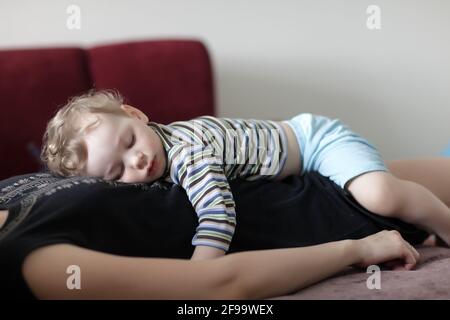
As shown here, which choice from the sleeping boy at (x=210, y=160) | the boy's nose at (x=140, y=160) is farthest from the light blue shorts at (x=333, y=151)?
the boy's nose at (x=140, y=160)

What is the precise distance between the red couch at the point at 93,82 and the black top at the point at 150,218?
1.66 feet

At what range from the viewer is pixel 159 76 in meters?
1.49

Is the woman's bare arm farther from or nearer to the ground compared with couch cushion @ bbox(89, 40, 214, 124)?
nearer to the ground

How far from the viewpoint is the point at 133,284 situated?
0.67m

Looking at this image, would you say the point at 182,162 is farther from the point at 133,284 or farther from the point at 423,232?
the point at 423,232

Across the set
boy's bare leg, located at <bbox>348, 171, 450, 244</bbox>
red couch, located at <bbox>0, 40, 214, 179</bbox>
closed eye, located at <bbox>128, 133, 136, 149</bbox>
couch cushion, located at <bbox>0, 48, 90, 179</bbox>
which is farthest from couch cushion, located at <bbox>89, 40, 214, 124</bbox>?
boy's bare leg, located at <bbox>348, 171, 450, 244</bbox>

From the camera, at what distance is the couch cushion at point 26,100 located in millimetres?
1401

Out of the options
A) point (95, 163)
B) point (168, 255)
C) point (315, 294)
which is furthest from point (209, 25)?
point (315, 294)

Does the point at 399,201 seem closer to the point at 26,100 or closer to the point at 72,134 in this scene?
the point at 72,134

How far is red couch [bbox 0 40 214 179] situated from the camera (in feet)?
4.62

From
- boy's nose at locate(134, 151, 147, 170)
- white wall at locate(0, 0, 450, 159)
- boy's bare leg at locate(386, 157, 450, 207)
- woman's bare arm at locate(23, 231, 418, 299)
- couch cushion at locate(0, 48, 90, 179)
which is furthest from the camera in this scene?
white wall at locate(0, 0, 450, 159)

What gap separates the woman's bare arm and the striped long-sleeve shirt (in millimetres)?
124

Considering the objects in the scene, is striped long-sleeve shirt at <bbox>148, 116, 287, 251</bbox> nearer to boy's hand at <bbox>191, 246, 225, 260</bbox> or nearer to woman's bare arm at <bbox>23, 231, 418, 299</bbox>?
boy's hand at <bbox>191, 246, 225, 260</bbox>

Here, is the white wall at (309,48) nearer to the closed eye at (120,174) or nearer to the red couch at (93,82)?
the red couch at (93,82)
